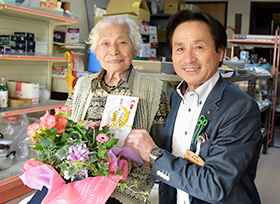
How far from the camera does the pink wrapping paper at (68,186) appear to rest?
1.13m

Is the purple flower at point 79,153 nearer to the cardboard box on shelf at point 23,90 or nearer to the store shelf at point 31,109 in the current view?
the store shelf at point 31,109

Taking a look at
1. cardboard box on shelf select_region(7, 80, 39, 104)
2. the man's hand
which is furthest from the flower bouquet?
cardboard box on shelf select_region(7, 80, 39, 104)

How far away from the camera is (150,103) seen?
1755 millimetres

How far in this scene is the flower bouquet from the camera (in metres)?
1.13

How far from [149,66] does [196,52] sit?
5.00 feet

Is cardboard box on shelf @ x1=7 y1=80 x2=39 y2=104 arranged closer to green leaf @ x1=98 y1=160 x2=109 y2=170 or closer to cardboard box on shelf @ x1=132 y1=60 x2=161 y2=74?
cardboard box on shelf @ x1=132 y1=60 x2=161 y2=74

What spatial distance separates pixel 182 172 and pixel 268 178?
3.03 m

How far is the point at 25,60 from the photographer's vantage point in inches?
141

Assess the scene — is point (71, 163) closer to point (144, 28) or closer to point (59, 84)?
point (59, 84)

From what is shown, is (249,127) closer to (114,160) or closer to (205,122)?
(205,122)

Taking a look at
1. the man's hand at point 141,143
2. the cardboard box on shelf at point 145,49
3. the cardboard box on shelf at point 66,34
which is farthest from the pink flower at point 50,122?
the cardboard box on shelf at point 145,49

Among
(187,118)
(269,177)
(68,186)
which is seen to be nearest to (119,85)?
(187,118)

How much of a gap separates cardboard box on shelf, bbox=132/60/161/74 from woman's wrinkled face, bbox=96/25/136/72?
988 millimetres

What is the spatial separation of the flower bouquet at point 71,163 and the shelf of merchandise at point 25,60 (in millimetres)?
1881
